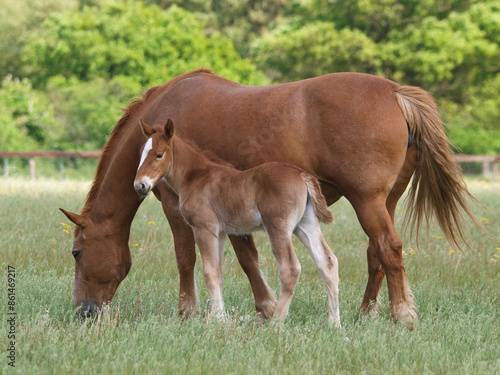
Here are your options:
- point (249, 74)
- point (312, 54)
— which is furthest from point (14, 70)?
point (312, 54)

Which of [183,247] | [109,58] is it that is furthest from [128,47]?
[183,247]

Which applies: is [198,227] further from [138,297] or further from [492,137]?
[492,137]

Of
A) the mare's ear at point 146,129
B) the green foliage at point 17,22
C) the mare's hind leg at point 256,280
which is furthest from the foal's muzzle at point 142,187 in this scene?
the green foliage at point 17,22

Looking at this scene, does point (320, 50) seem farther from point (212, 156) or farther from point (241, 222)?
point (241, 222)

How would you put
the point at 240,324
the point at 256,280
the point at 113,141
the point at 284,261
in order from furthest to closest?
the point at 113,141 → the point at 256,280 → the point at 240,324 → the point at 284,261

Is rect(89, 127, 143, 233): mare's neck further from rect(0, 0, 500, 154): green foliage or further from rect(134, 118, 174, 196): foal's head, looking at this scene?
rect(0, 0, 500, 154): green foliage

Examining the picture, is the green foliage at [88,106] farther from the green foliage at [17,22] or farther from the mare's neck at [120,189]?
the mare's neck at [120,189]

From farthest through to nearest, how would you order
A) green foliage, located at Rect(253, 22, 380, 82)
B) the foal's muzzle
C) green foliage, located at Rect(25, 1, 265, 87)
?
1. green foliage, located at Rect(253, 22, 380, 82)
2. green foliage, located at Rect(25, 1, 265, 87)
3. the foal's muzzle

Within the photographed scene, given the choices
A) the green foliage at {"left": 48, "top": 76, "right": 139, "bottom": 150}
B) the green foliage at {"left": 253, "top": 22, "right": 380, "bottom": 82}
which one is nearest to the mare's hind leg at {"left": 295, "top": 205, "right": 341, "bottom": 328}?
the green foliage at {"left": 48, "top": 76, "right": 139, "bottom": 150}

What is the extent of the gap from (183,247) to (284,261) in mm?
1160

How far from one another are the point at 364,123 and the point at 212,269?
1.61 meters

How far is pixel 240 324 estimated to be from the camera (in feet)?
15.8

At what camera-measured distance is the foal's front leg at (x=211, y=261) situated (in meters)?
4.71

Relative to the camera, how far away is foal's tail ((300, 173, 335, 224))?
4559 millimetres
